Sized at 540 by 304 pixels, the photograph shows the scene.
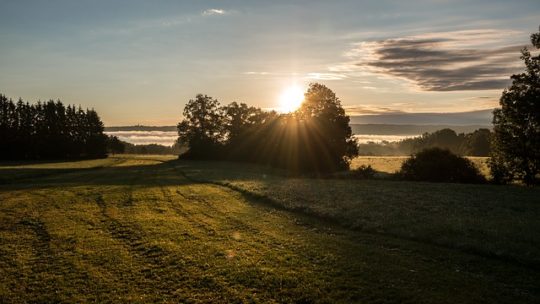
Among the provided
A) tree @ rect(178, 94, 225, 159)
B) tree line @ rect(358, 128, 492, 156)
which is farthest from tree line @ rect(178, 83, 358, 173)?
tree line @ rect(358, 128, 492, 156)

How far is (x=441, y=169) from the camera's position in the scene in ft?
192

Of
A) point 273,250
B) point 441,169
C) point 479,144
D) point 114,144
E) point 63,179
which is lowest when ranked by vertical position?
point 273,250

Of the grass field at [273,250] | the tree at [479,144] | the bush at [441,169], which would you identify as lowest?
the grass field at [273,250]

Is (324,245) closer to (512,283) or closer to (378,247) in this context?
(378,247)

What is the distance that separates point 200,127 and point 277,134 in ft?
121

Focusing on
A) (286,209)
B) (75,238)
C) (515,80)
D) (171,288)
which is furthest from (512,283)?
(515,80)

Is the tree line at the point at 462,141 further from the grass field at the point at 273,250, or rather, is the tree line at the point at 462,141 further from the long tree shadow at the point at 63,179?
the grass field at the point at 273,250

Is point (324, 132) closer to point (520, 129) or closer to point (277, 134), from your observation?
point (277, 134)

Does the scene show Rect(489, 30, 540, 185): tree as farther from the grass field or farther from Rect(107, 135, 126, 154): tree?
Rect(107, 135, 126, 154): tree

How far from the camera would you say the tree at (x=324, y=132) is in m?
82.0

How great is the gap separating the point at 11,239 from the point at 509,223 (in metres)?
29.9

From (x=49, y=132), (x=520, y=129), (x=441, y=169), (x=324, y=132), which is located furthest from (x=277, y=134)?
(x=49, y=132)

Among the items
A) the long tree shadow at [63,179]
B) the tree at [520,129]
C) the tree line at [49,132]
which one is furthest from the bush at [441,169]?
the tree line at [49,132]

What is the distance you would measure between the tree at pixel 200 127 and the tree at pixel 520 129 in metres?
82.5
